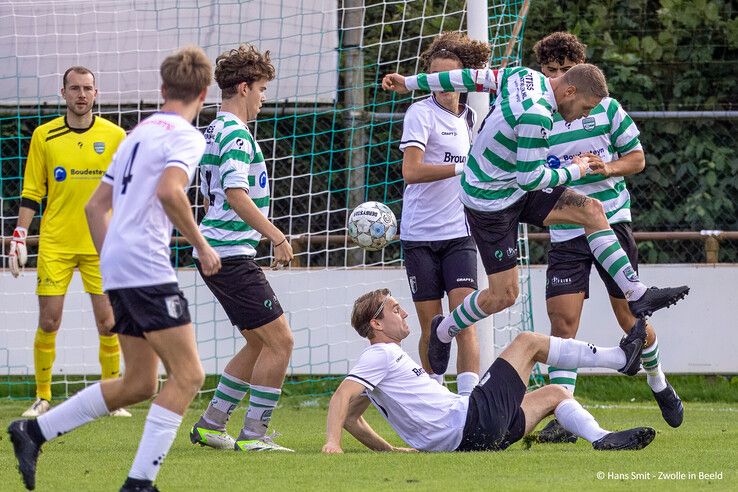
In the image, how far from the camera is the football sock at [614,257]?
6.30m

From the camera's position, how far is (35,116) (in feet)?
31.2

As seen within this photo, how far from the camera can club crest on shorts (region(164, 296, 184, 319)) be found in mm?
4137

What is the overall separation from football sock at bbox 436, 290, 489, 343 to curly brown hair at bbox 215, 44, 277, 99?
1.64 m

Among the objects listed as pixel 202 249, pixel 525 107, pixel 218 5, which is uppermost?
pixel 218 5

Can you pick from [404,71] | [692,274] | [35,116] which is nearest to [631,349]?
[692,274]

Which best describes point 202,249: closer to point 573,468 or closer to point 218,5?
point 573,468

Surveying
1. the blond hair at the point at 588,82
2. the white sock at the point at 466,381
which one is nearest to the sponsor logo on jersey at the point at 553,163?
the blond hair at the point at 588,82

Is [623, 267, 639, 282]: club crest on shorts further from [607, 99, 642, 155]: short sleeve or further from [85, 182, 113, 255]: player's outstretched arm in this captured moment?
[85, 182, 113, 255]: player's outstretched arm

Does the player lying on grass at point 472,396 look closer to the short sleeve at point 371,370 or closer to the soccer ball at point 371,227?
the short sleeve at point 371,370

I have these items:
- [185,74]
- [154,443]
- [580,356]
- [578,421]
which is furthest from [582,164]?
[154,443]

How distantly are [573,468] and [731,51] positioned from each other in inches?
271

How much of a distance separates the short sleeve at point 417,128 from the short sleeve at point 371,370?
180cm

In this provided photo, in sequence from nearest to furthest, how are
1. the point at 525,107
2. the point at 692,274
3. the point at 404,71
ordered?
1. the point at 525,107
2. the point at 692,274
3. the point at 404,71

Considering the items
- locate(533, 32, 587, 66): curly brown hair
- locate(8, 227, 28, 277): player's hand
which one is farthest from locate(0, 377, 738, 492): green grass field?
locate(533, 32, 587, 66): curly brown hair
